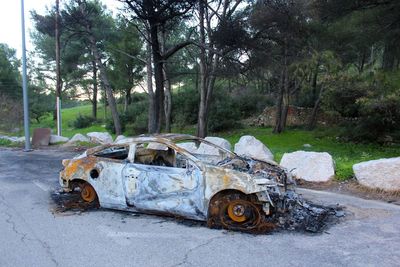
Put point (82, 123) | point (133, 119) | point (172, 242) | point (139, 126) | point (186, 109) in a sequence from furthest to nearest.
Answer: point (82, 123) → point (133, 119) → point (186, 109) → point (139, 126) → point (172, 242)

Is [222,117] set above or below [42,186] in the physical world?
above

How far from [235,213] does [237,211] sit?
1.7 inches

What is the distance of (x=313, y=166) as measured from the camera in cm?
853

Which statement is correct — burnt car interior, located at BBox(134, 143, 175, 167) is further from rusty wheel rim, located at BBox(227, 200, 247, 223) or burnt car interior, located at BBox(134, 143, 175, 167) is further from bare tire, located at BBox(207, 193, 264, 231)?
rusty wheel rim, located at BBox(227, 200, 247, 223)

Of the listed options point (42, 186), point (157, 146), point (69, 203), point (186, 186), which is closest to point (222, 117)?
point (42, 186)

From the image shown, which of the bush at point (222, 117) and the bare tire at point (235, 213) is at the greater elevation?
the bush at point (222, 117)

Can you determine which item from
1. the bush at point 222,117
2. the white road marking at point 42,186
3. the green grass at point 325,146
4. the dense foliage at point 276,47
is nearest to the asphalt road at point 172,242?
the white road marking at point 42,186

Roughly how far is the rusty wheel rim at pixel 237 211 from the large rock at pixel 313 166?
3.43 m

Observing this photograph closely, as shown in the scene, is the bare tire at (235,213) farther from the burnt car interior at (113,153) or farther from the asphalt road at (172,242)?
the burnt car interior at (113,153)

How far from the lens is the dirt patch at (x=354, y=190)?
7.15m

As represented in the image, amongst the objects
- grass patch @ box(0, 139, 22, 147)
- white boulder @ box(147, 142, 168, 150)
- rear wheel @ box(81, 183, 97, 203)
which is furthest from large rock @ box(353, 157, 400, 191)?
grass patch @ box(0, 139, 22, 147)

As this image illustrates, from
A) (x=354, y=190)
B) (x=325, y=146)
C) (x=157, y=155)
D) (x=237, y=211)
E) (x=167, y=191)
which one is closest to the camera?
(x=237, y=211)

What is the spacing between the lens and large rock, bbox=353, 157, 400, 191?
729 cm

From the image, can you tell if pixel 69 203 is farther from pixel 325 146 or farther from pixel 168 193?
pixel 325 146
